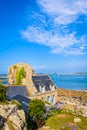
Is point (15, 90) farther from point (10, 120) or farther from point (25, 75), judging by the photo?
point (10, 120)

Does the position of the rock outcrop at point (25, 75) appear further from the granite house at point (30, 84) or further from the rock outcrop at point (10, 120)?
the rock outcrop at point (10, 120)

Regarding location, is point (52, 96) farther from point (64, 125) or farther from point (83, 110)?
point (64, 125)

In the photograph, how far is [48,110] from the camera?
36.2 metres

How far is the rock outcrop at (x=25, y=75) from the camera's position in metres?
45.6

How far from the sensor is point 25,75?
47938mm

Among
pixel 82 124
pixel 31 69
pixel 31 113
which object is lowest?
pixel 82 124

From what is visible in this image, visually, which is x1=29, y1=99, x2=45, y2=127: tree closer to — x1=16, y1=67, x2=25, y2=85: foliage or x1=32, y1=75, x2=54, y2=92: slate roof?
x1=32, y1=75, x2=54, y2=92: slate roof

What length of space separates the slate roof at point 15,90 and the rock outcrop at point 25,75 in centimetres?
130

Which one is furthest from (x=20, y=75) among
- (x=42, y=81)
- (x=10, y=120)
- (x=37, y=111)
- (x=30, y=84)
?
(x=10, y=120)

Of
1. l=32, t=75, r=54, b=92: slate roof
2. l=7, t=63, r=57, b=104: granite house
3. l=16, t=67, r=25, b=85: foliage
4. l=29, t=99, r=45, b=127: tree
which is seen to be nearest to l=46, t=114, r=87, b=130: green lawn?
l=29, t=99, r=45, b=127: tree

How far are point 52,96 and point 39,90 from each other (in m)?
4.61

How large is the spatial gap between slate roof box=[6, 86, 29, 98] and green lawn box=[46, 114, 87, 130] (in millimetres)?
9394

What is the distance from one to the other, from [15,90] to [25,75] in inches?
268

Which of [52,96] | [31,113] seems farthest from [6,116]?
[52,96]
